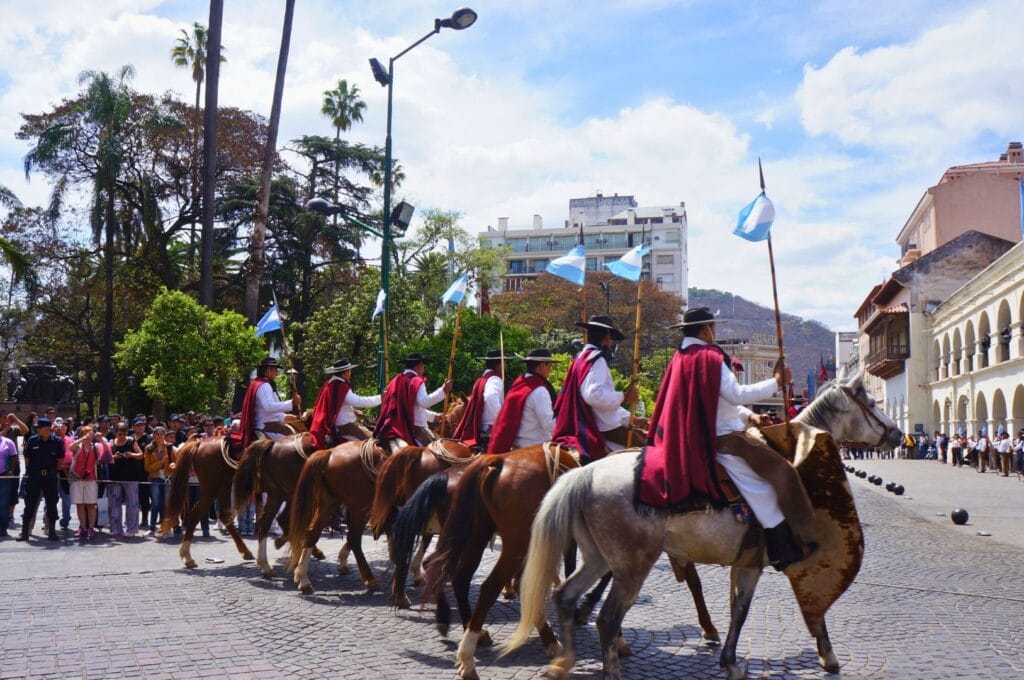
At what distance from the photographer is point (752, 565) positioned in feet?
21.1

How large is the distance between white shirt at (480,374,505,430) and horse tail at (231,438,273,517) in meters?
2.99

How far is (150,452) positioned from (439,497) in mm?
10262

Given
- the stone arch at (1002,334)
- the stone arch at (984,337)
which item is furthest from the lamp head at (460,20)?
the stone arch at (984,337)

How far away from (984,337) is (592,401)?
1690 inches

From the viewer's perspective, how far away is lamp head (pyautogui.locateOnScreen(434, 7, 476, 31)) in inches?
666

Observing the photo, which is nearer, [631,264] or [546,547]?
[546,547]

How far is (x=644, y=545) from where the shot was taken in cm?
615

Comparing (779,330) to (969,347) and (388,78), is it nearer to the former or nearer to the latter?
(388,78)

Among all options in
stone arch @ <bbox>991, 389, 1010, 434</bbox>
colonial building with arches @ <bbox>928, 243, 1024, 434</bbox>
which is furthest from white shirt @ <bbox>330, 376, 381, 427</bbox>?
stone arch @ <bbox>991, 389, 1010, 434</bbox>

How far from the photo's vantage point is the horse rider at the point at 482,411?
10367mm

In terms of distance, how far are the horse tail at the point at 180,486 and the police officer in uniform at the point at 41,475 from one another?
3.01m

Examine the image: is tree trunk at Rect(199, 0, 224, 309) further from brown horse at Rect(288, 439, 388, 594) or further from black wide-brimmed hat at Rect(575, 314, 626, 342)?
black wide-brimmed hat at Rect(575, 314, 626, 342)

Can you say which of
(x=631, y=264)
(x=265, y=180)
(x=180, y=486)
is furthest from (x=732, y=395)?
(x=265, y=180)

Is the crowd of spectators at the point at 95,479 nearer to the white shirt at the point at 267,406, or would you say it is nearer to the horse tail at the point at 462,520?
the white shirt at the point at 267,406
